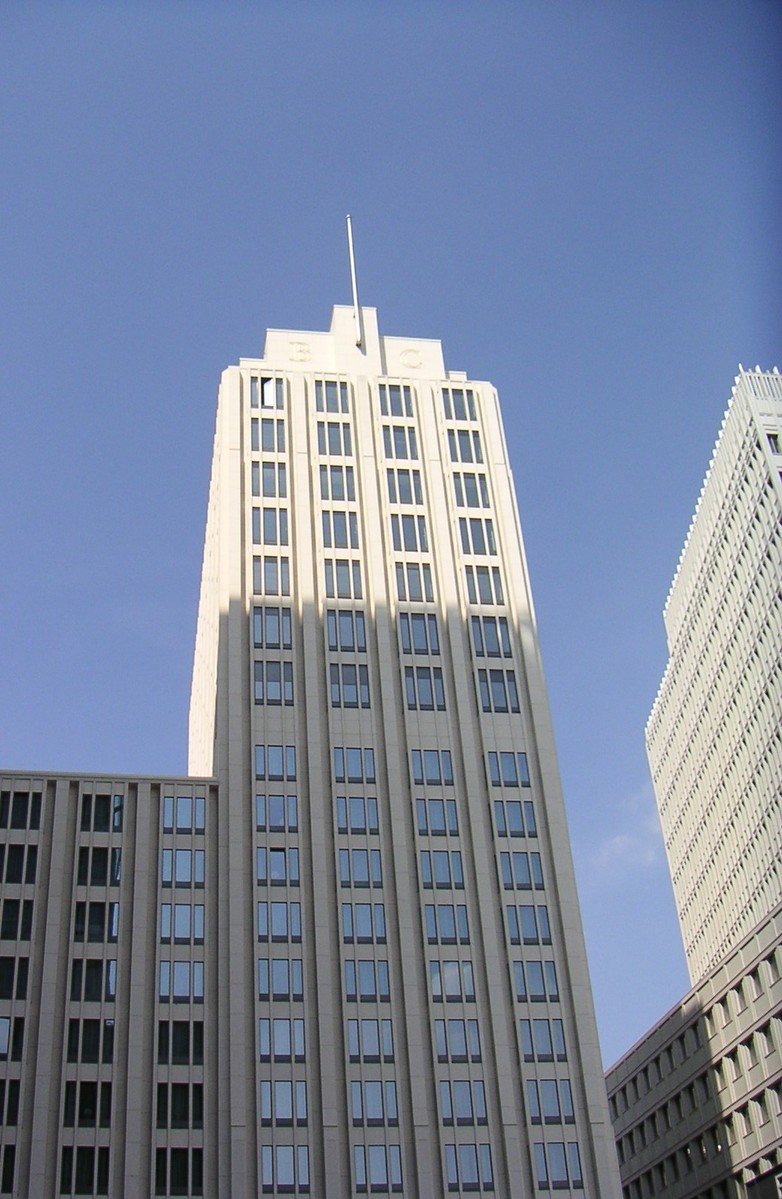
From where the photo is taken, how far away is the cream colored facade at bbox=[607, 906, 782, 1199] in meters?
103

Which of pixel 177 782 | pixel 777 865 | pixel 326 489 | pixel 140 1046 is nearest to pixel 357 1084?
pixel 140 1046

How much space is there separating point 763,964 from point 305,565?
4533cm

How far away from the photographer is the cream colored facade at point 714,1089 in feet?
337

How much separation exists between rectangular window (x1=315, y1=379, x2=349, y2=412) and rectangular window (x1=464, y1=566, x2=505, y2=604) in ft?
58.8

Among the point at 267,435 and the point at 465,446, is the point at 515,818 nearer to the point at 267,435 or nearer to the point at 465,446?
the point at 465,446

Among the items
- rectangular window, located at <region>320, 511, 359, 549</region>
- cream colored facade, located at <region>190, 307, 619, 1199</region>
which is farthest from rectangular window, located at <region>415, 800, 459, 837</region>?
rectangular window, located at <region>320, 511, 359, 549</region>

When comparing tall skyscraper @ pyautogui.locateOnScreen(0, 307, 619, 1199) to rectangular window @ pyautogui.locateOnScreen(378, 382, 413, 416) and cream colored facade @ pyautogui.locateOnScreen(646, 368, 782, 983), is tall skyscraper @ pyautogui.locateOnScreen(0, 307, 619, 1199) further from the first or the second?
cream colored facade @ pyautogui.locateOnScreen(646, 368, 782, 983)

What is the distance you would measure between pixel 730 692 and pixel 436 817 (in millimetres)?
52488

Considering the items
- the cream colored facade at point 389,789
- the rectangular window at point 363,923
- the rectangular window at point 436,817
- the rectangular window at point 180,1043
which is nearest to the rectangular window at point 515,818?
the cream colored facade at point 389,789

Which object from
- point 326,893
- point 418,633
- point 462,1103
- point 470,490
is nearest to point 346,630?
point 418,633

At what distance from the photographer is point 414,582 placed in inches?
4109

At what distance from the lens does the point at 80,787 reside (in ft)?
304

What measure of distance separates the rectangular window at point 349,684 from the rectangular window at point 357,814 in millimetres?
7243

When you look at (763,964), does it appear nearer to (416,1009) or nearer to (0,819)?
(416,1009)
